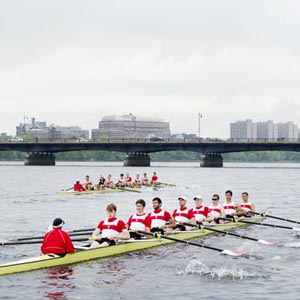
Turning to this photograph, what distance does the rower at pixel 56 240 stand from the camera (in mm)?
23266

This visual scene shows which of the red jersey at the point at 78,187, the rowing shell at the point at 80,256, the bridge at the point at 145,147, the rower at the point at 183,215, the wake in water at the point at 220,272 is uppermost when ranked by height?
the bridge at the point at 145,147

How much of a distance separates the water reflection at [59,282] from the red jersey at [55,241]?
0.63 meters

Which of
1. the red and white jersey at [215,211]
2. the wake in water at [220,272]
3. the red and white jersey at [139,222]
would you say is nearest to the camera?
the wake in water at [220,272]

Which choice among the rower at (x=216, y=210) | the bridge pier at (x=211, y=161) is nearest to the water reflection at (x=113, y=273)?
the rower at (x=216, y=210)

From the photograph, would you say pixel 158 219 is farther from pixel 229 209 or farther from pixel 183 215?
pixel 229 209

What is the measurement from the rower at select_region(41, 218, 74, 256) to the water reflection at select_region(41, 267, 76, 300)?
61cm

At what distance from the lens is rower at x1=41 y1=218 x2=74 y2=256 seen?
916 inches

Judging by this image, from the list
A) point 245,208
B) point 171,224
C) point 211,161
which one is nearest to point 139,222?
point 171,224

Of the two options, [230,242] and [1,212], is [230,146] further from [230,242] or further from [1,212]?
[230,242]

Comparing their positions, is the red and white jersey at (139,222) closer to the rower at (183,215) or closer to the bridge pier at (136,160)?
the rower at (183,215)

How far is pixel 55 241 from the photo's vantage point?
23.4m

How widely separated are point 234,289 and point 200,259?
5.36 meters

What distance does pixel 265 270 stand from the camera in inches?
997

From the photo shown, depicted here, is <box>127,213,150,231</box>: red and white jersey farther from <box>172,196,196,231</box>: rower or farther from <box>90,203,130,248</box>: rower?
<box>172,196,196,231</box>: rower
